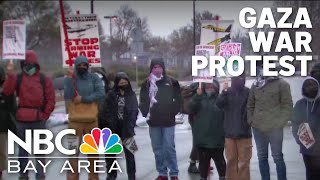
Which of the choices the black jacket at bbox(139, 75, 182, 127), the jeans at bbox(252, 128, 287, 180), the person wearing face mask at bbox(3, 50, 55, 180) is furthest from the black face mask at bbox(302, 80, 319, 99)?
the person wearing face mask at bbox(3, 50, 55, 180)

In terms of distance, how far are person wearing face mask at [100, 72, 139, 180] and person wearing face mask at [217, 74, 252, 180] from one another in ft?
4.22

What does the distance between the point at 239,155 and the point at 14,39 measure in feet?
12.2

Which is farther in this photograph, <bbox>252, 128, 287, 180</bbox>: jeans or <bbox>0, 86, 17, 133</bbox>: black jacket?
<bbox>0, 86, 17, 133</bbox>: black jacket

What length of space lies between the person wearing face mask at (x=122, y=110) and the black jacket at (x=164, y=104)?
0.63 feet

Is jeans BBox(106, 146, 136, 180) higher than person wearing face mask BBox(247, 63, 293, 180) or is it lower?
lower

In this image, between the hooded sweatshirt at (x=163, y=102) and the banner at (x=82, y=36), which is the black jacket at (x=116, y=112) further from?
the banner at (x=82, y=36)

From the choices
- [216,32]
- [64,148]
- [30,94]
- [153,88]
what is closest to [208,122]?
[153,88]

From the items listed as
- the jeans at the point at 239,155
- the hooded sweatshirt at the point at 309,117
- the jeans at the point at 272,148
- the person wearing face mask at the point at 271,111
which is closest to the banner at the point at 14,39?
the jeans at the point at 239,155

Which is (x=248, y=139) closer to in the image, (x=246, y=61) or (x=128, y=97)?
(x=246, y=61)

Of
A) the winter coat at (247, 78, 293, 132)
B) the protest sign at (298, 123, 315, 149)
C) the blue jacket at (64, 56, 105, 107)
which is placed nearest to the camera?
the protest sign at (298, 123, 315, 149)

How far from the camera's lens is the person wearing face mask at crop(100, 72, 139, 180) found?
8.06 meters

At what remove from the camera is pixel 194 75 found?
28.0 ft

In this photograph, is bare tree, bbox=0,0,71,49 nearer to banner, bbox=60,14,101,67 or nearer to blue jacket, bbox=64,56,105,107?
banner, bbox=60,14,101,67

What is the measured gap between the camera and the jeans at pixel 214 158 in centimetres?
796
